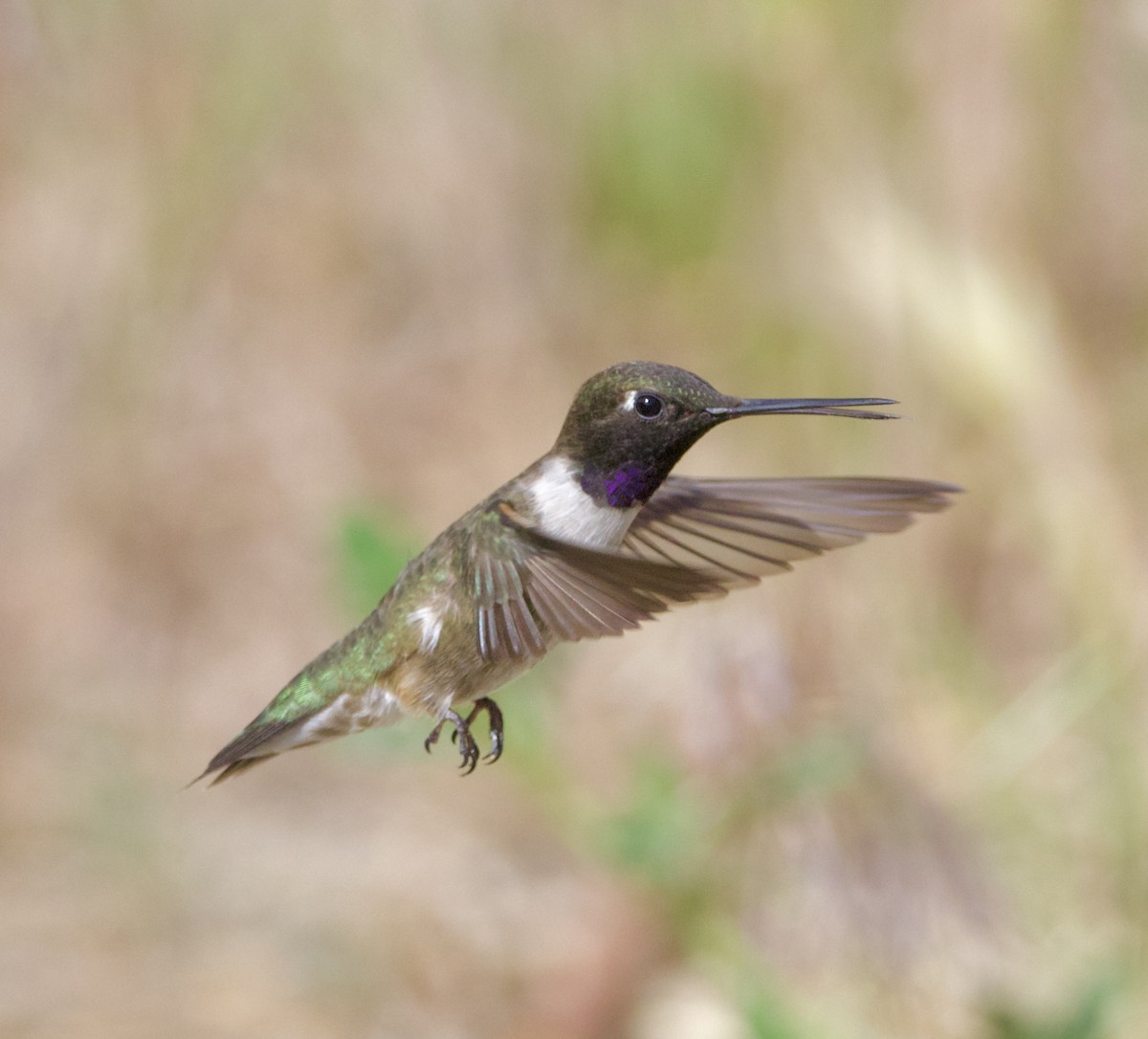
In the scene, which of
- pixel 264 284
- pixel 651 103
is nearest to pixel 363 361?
pixel 264 284

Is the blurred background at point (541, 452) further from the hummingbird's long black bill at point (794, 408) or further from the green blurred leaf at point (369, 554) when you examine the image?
the hummingbird's long black bill at point (794, 408)

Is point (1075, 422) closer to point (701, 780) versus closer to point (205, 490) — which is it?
point (701, 780)

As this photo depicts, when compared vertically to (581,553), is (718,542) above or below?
above

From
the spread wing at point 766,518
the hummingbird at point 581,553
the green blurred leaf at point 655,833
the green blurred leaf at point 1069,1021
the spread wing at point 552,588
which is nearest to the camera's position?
the spread wing at point 552,588

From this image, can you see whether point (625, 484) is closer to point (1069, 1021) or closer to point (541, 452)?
point (1069, 1021)

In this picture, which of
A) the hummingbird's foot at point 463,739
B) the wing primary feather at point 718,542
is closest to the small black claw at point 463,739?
the hummingbird's foot at point 463,739

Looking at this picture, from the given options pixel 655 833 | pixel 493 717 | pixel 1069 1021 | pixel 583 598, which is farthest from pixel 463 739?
pixel 1069 1021
